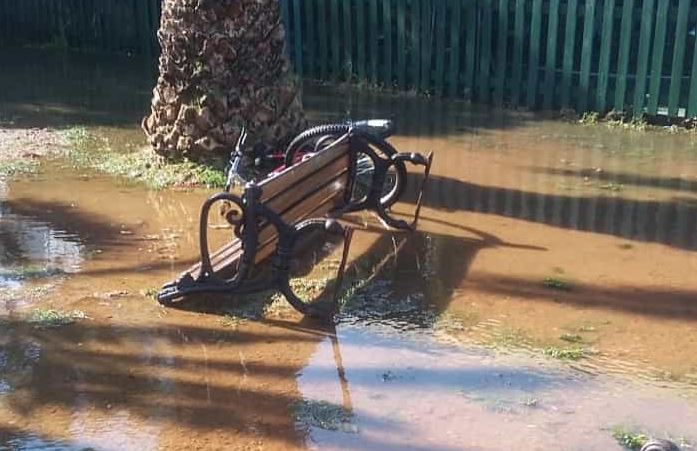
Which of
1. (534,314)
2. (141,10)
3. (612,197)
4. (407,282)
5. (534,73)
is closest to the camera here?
(534,314)

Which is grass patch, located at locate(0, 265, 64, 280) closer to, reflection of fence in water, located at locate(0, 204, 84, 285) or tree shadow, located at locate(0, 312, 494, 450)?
reflection of fence in water, located at locate(0, 204, 84, 285)

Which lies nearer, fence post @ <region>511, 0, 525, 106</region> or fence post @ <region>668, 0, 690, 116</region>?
→ fence post @ <region>668, 0, 690, 116</region>

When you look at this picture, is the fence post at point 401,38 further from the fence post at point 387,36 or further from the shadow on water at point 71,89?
the shadow on water at point 71,89

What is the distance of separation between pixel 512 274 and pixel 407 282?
2.38ft

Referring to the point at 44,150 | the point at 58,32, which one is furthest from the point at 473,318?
the point at 58,32

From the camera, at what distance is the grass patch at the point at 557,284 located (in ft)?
19.9

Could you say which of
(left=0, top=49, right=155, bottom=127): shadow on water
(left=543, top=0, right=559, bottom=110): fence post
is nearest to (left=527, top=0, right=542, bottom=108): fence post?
(left=543, top=0, right=559, bottom=110): fence post

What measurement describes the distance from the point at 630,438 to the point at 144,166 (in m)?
5.62

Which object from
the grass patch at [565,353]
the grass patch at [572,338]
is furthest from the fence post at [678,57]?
the grass patch at [565,353]

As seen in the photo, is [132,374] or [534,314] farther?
[534,314]

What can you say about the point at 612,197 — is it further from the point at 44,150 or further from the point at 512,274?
the point at 44,150

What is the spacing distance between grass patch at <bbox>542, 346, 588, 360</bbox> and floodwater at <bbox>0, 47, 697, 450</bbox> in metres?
0.02

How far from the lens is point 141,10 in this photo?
46.6 feet

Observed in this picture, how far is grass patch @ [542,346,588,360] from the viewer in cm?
511
